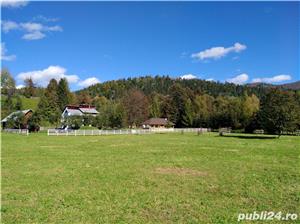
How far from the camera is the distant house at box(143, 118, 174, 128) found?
342 feet

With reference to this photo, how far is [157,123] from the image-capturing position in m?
105

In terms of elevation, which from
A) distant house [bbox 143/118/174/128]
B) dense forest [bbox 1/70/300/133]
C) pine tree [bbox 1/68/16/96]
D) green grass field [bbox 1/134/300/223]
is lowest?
green grass field [bbox 1/134/300/223]

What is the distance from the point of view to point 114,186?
12.0 metres

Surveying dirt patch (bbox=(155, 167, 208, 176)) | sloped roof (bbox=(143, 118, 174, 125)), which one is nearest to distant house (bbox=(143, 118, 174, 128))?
sloped roof (bbox=(143, 118, 174, 125))

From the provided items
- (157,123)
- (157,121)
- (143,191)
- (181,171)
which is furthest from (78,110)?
(143,191)

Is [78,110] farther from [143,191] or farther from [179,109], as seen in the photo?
[143,191]

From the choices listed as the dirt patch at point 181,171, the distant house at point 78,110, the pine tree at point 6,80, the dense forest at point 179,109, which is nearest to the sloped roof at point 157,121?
the dense forest at point 179,109

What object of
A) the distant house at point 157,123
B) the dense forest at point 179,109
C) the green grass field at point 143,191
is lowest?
the green grass field at point 143,191

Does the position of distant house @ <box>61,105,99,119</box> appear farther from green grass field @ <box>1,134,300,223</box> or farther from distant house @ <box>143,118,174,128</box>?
green grass field @ <box>1,134,300,223</box>

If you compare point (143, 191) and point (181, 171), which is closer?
point (143, 191)

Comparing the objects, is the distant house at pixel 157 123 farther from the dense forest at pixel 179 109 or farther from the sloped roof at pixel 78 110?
the sloped roof at pixel 78 110

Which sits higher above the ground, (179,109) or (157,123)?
(179,109)

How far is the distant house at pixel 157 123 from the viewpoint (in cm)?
10419

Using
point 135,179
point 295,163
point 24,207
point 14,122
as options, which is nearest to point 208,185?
point 135,179
